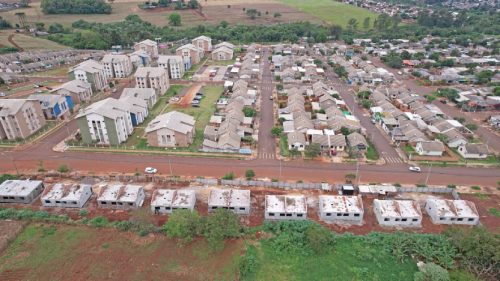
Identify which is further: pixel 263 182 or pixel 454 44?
pixel 454 44

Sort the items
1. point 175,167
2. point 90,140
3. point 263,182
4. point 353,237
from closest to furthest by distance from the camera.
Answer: point 353,237
point 263,182
point 175,167
point 90,140

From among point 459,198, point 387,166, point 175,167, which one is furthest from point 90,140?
point 459,198

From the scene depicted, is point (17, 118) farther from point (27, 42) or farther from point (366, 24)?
point (366, 24)

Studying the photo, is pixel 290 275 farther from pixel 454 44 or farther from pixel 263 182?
pixel 454 44

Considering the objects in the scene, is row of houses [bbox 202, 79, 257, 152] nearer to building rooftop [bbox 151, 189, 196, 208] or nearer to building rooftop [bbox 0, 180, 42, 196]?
building rooftop [bbox 151, 189, 196, 208]

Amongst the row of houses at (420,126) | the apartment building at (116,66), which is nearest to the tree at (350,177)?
the row of houses at (420,126)
